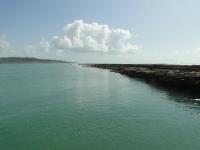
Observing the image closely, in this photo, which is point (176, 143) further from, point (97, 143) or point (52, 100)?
point (52, 100)

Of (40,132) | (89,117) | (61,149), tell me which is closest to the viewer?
(61,149)

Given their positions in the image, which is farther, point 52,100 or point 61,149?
point 52,100

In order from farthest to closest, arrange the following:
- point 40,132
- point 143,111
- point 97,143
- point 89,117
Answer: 1. point 143,111
2. point 89,117
3. point 40,132
4. point 97,143

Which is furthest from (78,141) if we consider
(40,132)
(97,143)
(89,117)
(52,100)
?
(52,100)

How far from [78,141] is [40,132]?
15.4 ft

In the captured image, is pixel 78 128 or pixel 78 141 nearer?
pixel 78 141

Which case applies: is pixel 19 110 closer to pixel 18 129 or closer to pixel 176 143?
pixel 18 129

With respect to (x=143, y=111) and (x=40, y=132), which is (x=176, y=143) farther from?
(x=40, y=132)

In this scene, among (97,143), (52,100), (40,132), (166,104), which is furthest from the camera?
(52,100)

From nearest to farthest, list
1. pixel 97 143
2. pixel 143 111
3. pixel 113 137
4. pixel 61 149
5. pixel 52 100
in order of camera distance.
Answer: pixel 61 149 → pixel 97 143 → pixel 113 137 → pixel 143 111 → pixel 52 100

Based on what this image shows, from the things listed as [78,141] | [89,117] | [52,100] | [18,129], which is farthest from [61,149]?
[52,100]

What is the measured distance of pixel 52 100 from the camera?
38281mm

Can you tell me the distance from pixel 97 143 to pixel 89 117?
7.77 m

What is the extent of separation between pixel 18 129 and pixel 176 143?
15.8 meters
